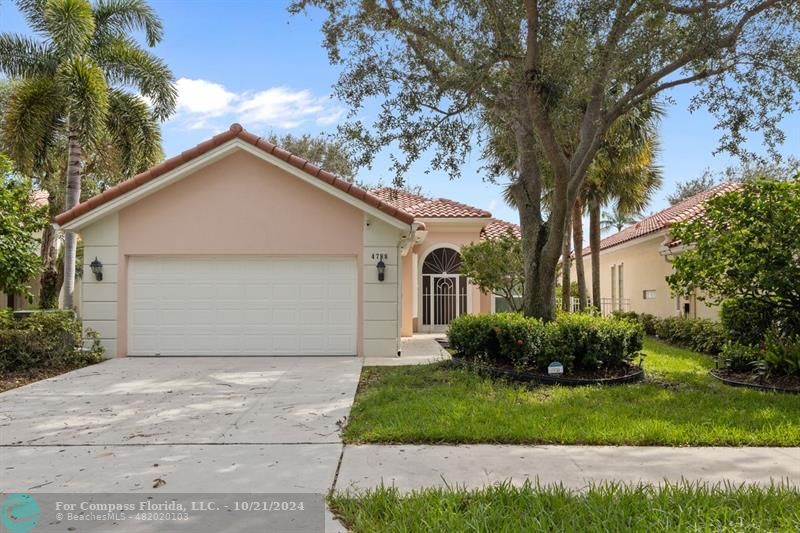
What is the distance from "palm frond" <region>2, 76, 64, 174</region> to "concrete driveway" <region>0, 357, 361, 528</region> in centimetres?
799

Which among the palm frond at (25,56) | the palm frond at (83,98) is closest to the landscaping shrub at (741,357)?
the palm frond at (83,98)

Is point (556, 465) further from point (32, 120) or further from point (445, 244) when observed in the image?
point (32, 120)

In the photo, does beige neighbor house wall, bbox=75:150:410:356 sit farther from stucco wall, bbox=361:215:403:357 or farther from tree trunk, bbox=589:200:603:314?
tree trunk, bbox=589:200:603:314

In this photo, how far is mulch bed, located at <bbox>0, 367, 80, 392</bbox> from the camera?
9172 mm

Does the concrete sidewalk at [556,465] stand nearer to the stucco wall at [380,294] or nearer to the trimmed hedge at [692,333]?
the stucco wall at [380,294]

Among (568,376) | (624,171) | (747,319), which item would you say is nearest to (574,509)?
(568,376)

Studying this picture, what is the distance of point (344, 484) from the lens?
4.46m

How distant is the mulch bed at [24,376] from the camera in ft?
30.1

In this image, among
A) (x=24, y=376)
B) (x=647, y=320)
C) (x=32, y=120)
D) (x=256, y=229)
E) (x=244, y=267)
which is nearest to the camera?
(x=24, y=376)

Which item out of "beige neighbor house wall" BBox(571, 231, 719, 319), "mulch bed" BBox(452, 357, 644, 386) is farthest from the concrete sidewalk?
"beige neighbor house wall" BBox(571, 231, 719, 319)

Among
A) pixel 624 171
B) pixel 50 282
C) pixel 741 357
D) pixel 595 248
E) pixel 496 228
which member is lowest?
pixel 741 357

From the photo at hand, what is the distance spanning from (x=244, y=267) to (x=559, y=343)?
6867 mm

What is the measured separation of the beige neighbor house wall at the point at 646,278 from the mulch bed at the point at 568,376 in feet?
21.7

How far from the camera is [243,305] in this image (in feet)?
39.9
